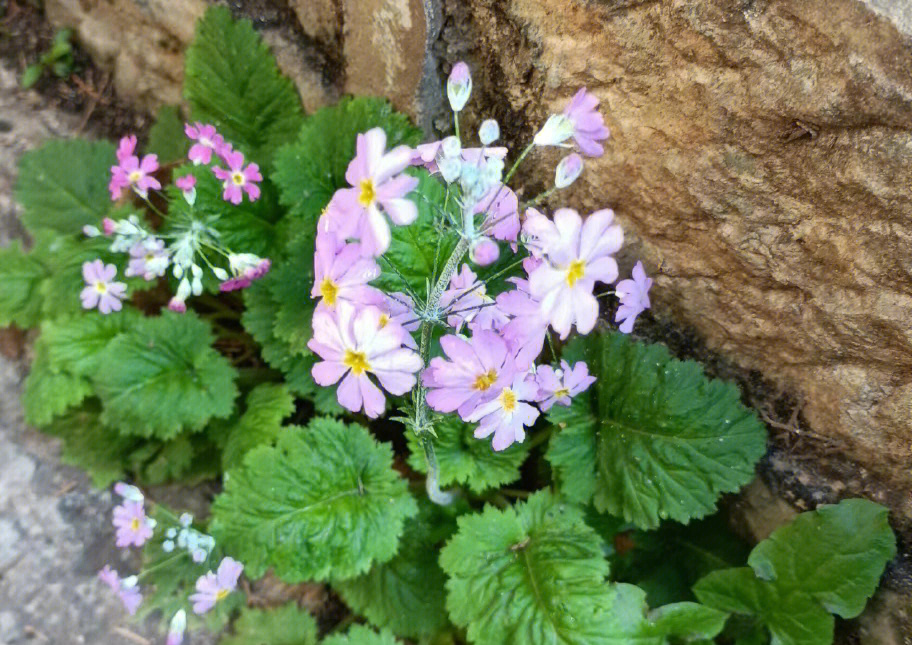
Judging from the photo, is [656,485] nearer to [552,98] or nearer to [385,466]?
[385,466]

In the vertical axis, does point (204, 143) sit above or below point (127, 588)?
above

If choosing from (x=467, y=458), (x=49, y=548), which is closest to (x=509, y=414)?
(x=467, y=458)

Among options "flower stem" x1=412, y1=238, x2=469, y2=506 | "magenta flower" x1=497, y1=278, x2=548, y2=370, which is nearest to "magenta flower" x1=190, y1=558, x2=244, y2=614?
"flower stem" x1=412, y1=238, x2=469, y2=506

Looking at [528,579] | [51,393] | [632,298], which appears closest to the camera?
[632,298]

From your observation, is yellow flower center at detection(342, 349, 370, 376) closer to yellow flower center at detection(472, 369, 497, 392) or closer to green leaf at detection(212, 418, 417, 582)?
yellow flower center at detection(472, 369, 497, 392)

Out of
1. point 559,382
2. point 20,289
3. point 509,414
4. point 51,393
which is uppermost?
point 509,414

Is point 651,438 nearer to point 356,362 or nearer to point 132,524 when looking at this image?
point 356,362

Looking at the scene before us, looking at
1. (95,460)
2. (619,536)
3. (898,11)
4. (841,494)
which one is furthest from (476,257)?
(95,460)
